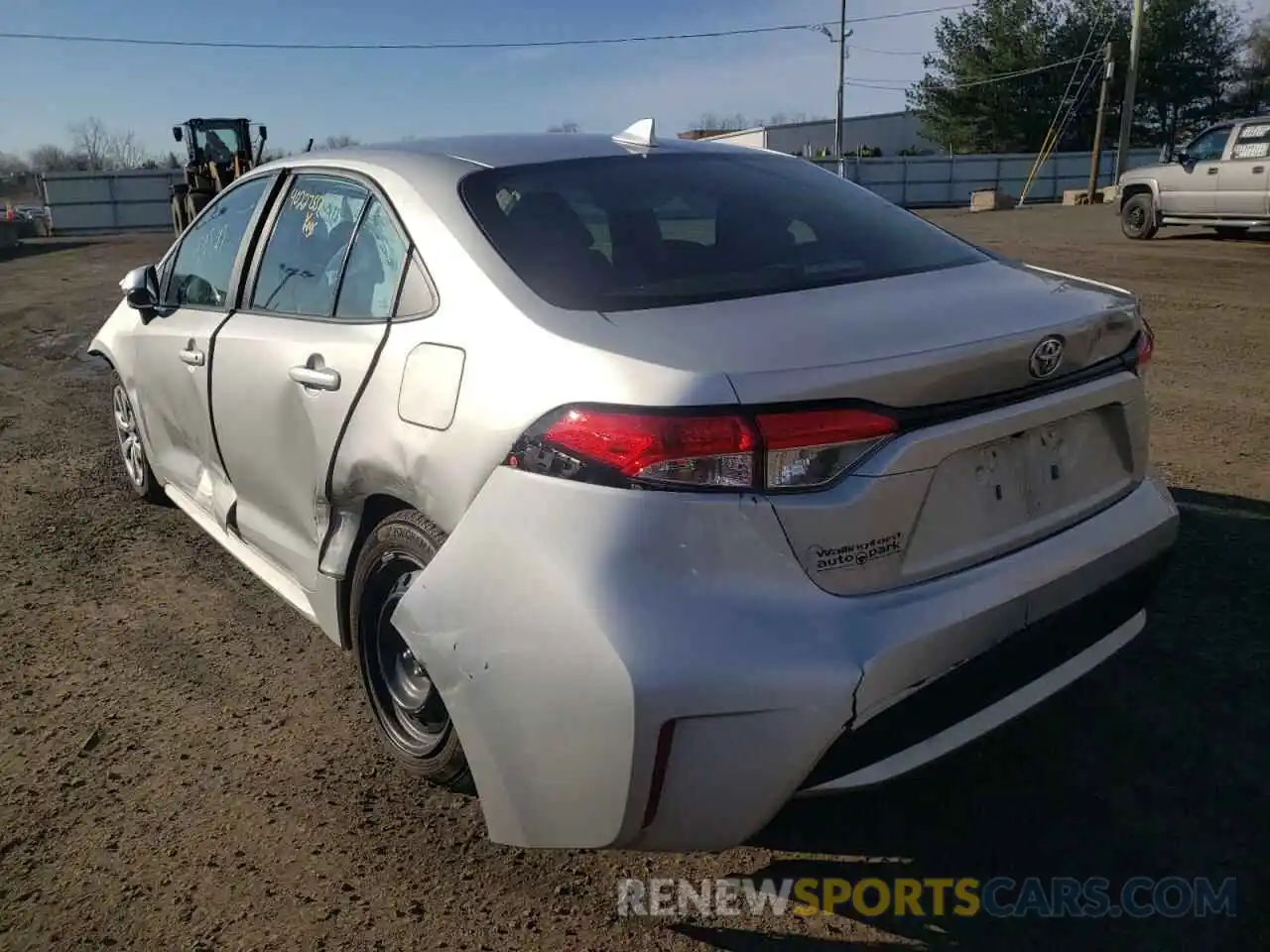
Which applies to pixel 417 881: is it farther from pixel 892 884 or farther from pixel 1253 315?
pixel 1253 315

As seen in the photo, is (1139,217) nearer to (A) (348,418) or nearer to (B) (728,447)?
(A) (348,418)

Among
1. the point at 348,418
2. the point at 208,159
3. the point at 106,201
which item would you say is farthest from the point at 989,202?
the point at 106,201

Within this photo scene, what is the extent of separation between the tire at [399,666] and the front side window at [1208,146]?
620 inches

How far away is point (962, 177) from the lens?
40.4 meters

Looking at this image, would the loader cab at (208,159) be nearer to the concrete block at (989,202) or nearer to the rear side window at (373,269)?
the concrete block at (989,202)

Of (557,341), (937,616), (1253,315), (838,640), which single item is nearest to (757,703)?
(838,640)

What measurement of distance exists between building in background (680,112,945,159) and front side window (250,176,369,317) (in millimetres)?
52515

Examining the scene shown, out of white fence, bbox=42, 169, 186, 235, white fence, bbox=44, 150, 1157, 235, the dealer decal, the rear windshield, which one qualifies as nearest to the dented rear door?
the rear windshield

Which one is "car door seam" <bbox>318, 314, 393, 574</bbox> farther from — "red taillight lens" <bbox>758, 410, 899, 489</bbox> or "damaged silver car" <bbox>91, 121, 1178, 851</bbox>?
"red taillight lens" <bbox>758, 410, 899, 489</bbox>

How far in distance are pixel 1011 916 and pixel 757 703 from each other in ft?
3.02

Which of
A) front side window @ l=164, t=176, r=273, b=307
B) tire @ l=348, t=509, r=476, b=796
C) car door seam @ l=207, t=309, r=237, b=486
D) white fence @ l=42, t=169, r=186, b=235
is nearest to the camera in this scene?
tire @ l=348, t=509, r=476, b=796

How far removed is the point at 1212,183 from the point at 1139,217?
1.47m

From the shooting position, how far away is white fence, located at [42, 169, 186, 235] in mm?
39250

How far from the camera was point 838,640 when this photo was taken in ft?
6.17
